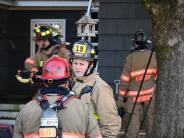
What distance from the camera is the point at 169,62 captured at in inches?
235

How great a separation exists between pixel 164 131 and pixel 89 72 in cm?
167

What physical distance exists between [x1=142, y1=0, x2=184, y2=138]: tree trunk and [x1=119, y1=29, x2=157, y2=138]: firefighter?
1811 mm

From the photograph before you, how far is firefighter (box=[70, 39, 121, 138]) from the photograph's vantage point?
4477 mm

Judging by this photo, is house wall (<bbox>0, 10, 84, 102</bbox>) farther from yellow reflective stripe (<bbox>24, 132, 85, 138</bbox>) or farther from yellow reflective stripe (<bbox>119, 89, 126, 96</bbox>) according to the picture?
yellow reflective stripe (<bbox>24, 132, 85, 138</bbox>)

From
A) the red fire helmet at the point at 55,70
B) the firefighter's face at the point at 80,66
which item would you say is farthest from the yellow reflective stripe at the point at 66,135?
the firefighter's face at the point at 80,66

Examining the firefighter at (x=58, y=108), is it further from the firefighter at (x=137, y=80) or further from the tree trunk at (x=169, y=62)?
the firefighter at (x=137, y=80)

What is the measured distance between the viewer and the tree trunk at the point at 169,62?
582cm

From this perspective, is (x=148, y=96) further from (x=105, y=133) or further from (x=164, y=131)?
(x=105, y=133)

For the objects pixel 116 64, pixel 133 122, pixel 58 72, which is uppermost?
pixel 58 72

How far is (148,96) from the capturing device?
8086mm

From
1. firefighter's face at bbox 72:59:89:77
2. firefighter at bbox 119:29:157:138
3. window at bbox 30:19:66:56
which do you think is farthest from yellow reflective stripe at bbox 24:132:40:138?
window at bbox 30:19:66:56

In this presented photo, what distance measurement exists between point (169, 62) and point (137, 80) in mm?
2049

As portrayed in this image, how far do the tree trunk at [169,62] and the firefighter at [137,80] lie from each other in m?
1.81

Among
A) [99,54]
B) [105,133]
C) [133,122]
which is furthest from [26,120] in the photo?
[99,54]
